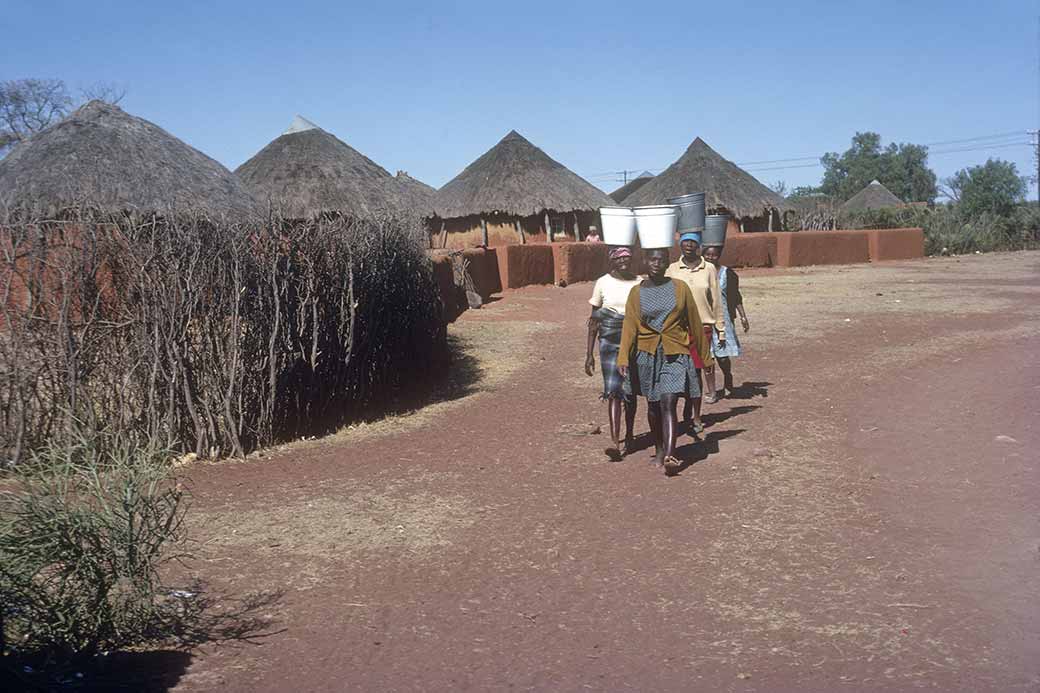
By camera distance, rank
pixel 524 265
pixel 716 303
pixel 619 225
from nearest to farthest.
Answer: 1. pixel 619 225
2. pixel 716 303
3. pixel 524 265

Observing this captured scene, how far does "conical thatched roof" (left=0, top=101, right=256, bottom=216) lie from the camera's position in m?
15.1

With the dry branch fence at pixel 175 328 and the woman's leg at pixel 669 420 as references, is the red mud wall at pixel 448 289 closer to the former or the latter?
the dry branch fence at pixel 175 328

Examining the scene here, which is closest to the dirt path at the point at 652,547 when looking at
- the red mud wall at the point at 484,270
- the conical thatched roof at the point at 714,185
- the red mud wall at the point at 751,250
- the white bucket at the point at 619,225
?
the white bucket at the point at 619,225

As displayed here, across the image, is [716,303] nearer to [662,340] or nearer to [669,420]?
[662,340]

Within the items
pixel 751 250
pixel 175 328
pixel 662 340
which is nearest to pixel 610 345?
pixel 662 340

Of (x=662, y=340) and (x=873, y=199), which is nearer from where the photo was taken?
(x=662, y=340)

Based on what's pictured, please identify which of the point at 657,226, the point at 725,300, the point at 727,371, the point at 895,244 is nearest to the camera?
the point at 657,226

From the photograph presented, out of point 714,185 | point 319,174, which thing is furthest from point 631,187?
point 319,174

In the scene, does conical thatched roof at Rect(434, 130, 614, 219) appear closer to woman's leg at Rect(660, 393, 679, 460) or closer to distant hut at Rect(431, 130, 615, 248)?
distant hut at Rect(431, 130, 615, 248)

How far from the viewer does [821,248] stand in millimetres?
28812

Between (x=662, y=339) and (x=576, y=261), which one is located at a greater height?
(x=576, y=261)

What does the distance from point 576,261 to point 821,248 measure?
30.0 feet

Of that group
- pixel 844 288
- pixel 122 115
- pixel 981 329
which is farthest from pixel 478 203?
→ pixel 981 329

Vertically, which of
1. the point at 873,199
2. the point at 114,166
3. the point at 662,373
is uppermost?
the point at 114,166
